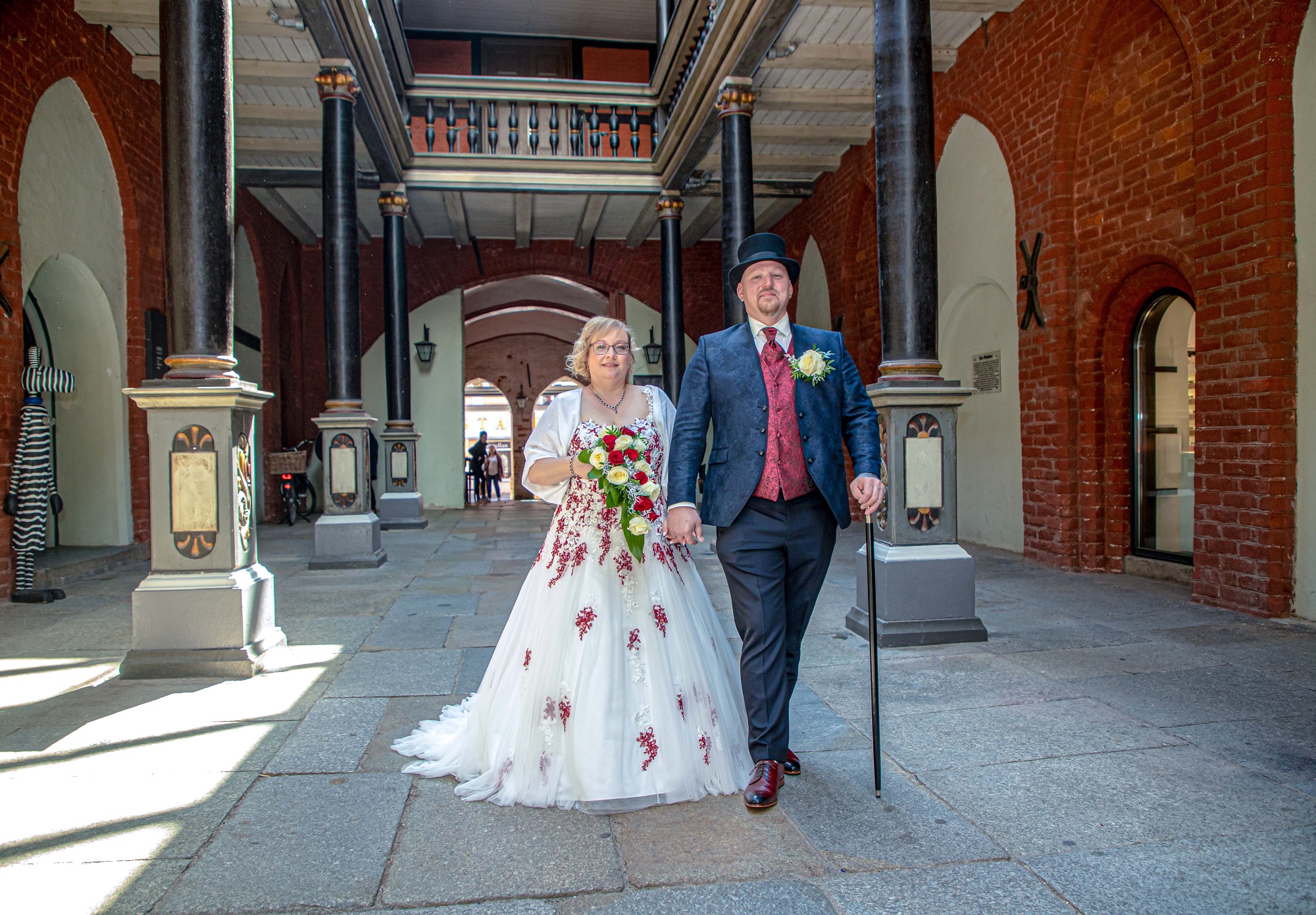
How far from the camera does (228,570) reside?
165 inches

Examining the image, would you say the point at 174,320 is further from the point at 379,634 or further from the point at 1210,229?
the point at 1210,229

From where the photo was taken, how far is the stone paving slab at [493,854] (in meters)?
2.12

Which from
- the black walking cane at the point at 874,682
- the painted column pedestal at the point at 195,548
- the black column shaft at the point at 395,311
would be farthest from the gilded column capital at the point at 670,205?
the black walking cane at the point at 874,682

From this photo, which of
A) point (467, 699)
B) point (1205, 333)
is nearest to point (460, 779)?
point (467, 699)

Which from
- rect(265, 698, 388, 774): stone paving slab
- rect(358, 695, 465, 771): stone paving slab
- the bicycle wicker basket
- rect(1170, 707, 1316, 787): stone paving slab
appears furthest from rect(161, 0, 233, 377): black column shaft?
the bicycle wicker basket

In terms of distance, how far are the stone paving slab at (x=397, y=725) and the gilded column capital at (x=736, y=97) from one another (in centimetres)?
597

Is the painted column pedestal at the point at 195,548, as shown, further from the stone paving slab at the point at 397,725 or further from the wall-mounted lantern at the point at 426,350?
the wall-mounted lantern at the point at 426,350

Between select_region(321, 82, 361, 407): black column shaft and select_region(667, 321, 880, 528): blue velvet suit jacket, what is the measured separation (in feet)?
19.0

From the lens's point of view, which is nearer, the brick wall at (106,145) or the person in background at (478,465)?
the brick wall at (106,145)

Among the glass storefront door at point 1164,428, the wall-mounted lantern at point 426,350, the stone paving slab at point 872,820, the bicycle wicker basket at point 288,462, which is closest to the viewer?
the stone paving slab at point 872,820

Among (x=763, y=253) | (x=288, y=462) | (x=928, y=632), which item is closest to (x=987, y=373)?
(x=928, y=632)

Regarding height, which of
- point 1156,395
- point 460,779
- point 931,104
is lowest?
point 460,779

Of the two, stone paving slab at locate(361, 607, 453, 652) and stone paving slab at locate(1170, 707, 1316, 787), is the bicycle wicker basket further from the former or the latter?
stone paving slab at locate(1170, 707, 1316, 787)

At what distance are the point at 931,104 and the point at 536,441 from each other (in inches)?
121
